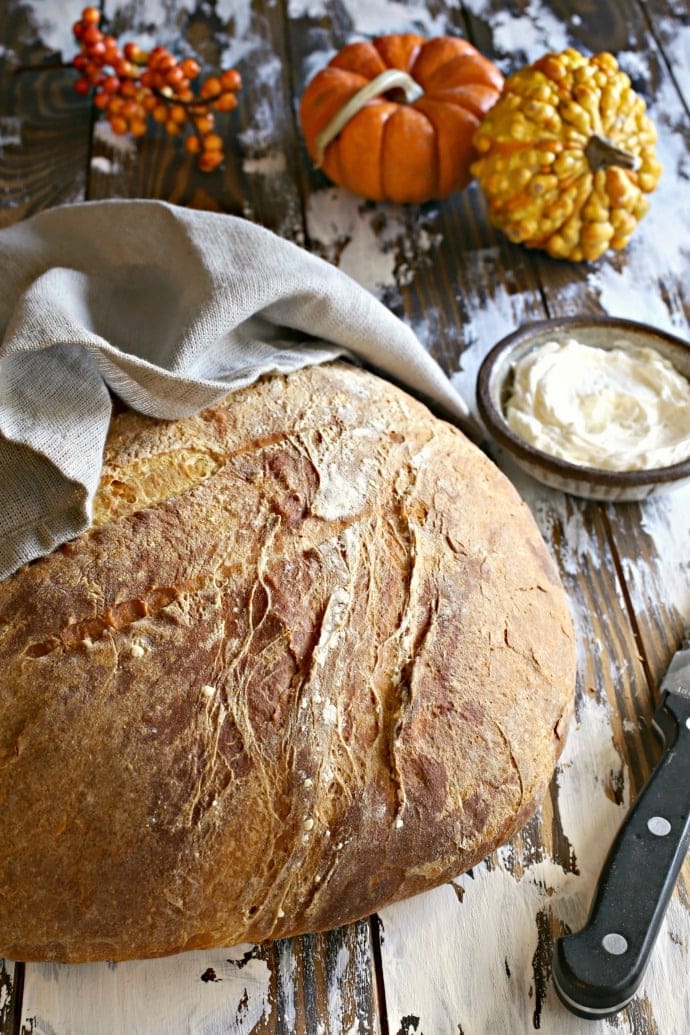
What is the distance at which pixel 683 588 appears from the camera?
1.64m

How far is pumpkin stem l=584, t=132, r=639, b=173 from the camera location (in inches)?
75.2

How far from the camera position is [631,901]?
1161mm

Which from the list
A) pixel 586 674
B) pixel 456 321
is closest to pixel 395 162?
pixel 456 321

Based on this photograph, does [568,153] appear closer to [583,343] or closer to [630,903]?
[583,343]

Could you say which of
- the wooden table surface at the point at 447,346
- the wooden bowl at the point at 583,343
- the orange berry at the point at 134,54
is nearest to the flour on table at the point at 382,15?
the wooden table surface at the point at 447,346

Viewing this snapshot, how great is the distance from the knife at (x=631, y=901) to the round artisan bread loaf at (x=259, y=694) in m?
0.13

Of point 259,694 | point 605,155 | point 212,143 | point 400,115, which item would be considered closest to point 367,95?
point 400,115

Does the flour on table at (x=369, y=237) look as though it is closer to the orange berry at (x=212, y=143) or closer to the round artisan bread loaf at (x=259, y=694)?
the orange berry at (x=212, y=143)

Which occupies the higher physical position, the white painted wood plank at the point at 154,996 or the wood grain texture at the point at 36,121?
the white painted wood plank at the point at 154,996

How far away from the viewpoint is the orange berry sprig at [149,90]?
88.8 inches

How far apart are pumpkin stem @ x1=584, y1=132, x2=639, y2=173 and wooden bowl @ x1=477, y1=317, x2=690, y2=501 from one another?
13.1 inches

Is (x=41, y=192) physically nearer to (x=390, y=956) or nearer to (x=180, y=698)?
(x=180, y=698)

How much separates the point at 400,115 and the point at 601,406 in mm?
806

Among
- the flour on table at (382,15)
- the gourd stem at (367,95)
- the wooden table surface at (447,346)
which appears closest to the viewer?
the wooden table surface at (447,346)
